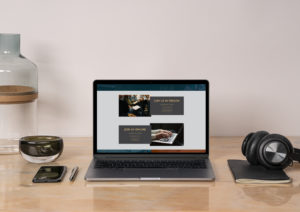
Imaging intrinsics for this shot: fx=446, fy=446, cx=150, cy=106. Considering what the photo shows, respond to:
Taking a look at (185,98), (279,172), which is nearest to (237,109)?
(185,98)

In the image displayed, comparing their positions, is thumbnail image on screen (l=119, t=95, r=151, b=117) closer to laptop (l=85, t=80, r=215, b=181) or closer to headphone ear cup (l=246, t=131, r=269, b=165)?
laptop (l=85, t=80, r=215, b=181)

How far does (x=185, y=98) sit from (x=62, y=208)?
59 cm

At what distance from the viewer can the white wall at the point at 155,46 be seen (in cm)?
A: 176

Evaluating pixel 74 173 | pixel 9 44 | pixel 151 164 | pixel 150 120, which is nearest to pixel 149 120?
pixel 150 120

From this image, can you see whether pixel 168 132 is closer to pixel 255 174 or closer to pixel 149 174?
pixel 149 174

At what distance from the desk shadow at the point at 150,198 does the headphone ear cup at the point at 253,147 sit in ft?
0.75

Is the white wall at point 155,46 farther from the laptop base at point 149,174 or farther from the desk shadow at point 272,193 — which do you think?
the desk shadow at point 272,193

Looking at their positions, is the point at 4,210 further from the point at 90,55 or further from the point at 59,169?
the point at 90,55

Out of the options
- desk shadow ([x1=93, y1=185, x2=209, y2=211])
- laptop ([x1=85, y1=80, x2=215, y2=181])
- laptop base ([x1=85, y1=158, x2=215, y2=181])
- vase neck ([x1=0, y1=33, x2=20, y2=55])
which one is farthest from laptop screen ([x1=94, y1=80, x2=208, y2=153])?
vase neck ([x1=0, y1=33, x2=20, y2=55])

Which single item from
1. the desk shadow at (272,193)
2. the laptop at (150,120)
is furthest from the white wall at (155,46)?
the desk shadow at (272,193)

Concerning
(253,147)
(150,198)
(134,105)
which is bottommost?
(150,198)

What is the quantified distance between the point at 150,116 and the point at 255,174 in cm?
39

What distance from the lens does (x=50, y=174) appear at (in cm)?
131

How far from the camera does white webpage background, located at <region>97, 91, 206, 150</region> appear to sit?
147 centimetres
